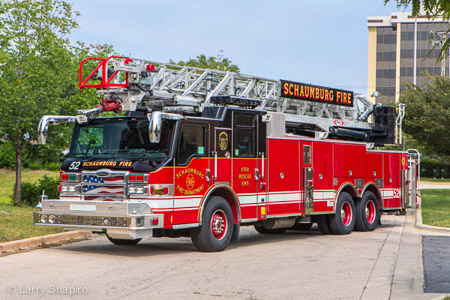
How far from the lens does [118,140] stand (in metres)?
11.7

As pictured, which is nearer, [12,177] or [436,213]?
[436,213]

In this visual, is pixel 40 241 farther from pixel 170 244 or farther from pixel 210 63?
pixel 210 63

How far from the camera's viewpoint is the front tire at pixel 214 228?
11617mm

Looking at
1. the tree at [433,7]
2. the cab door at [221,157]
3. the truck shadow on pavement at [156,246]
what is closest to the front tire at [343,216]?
the truck shadow on pavement at [156,246]

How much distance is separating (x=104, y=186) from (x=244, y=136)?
2.92m

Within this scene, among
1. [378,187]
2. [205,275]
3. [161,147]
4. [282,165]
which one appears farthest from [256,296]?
[378,187]

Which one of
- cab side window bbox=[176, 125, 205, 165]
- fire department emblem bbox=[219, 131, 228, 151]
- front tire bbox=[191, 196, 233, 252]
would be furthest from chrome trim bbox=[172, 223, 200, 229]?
fire department emblem bbox=[219, 131, 228, 151]

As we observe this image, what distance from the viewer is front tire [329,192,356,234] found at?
15523 mm

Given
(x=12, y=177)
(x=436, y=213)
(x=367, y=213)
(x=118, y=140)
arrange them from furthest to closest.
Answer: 1. (x=12, y=177)
2. (x=436, y=213)
3. (x=367, y=213)
4. (x=118, y=140)

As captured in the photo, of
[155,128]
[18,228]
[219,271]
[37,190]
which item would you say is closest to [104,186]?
[155,128]

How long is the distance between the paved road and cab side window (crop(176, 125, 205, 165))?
1.69m

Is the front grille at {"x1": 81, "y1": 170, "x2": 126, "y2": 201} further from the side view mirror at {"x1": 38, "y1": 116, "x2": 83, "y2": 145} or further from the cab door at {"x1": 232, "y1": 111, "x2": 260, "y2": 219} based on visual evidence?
the cab door at {"x1": 232, "y1": 111, "x2": 260, "y2": 219}

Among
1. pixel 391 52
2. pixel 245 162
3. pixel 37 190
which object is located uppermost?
pixel 391 52

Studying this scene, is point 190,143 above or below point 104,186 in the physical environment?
above
